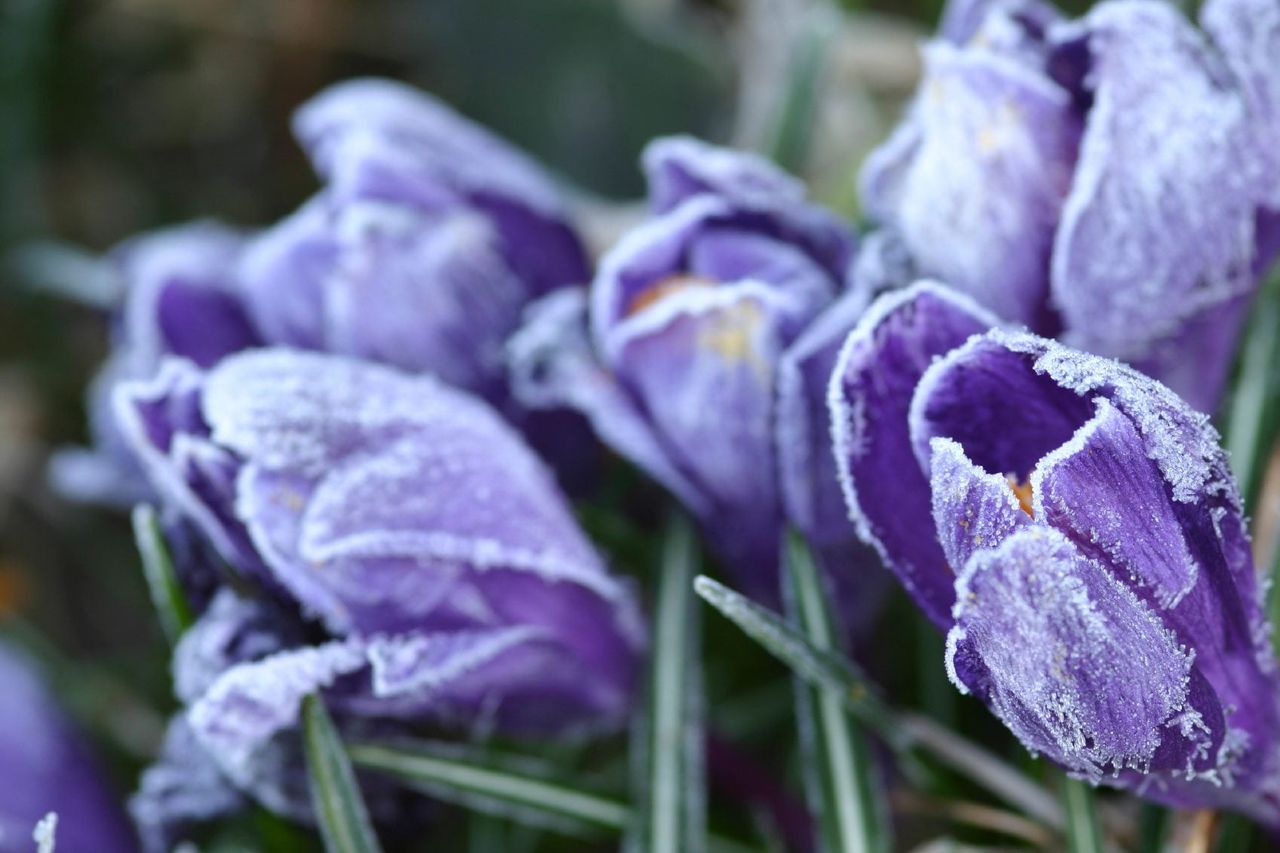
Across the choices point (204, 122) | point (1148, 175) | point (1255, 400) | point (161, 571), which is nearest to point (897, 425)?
point (1148, 175)

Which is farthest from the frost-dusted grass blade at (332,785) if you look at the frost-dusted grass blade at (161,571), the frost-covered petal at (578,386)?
the frost-covered petal at (578,386)

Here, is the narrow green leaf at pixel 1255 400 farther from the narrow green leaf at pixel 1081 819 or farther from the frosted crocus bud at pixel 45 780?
the frosted crocus bud at pixel 45 780

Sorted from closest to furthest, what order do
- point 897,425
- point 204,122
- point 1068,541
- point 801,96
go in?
point 1068,541, point 897,425, point 801,96, point 204,122

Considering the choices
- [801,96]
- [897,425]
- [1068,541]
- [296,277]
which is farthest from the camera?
[801,96]

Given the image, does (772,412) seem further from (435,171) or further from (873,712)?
(435,171)

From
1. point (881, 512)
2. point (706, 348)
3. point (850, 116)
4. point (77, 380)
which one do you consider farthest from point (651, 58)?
point (881, 512)

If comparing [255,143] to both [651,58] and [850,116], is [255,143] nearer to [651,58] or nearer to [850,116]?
[651,58]
